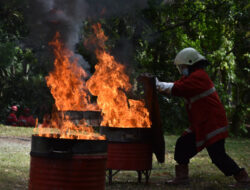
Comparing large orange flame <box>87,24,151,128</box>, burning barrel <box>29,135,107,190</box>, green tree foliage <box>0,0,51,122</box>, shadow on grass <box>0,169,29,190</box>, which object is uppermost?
green tree foliage <box>0,0,51,122</box>

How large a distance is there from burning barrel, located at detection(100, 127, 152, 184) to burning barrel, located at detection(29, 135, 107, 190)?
1843mm

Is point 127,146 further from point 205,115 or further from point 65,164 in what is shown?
point 65,164

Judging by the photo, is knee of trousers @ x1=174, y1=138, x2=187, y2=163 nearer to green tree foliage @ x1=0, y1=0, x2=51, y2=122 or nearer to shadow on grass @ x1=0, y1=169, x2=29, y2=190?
shadow on grass @ x1=0, y1=169, x2=29, y2=190

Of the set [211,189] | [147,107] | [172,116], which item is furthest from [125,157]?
[172,116]

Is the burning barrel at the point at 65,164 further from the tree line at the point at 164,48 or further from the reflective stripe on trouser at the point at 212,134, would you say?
the tree line at the point at 164,48

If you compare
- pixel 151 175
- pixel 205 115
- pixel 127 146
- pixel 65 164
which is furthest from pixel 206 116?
pixel 65 164

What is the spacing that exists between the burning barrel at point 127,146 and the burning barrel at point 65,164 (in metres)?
1.84

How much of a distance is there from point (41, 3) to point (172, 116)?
1062cm

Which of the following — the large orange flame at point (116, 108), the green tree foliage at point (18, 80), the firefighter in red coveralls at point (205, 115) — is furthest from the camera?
the green tree foliage at point (18, 80)

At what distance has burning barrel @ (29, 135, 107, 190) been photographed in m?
4.26

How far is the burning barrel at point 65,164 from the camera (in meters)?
4.26

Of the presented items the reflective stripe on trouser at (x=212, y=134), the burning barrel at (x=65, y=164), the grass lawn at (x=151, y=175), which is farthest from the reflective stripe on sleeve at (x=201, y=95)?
the burning barrel at (x=65, y=164)

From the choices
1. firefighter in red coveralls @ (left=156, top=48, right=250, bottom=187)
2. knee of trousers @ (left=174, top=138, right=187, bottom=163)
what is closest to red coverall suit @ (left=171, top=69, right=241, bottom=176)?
firefighter in red coveralls @ (left=156, top=48, right=250, bottom=187)

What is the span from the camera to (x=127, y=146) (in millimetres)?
6355
